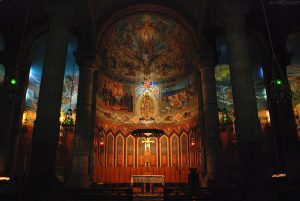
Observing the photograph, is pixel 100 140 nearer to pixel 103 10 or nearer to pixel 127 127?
pixel 127 127

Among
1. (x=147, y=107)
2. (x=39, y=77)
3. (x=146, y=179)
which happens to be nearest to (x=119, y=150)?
(x=147, y=107)

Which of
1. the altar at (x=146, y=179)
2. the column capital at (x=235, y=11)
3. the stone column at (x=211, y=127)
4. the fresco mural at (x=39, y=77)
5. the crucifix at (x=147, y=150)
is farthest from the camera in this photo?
the crucifix at (x=147, y=150)

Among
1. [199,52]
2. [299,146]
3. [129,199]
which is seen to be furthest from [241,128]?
[199,52]

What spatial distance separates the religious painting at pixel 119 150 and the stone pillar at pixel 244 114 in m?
12.0

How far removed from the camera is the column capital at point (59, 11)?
34.7 feet

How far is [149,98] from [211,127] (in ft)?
25.4

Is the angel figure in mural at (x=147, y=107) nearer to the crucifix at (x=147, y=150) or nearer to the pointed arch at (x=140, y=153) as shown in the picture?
the pointed arch at (x=140, y=153)

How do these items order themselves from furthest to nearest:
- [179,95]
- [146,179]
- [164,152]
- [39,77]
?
[39,77] < [179,95] < [164,152] < [146,179]

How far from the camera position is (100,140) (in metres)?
18.4

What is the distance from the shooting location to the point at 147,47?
2080 cm

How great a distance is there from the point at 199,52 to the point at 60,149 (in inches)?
556

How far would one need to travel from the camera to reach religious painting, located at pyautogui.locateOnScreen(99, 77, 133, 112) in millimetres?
19250

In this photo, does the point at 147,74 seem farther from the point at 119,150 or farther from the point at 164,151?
A: the point at 119,150

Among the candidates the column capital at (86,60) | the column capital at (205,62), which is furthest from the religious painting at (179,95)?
the column capital at (86,60)
